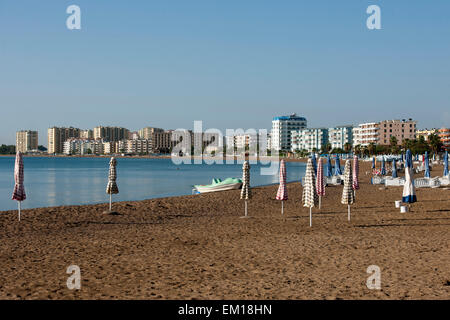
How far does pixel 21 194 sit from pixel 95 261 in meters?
8.38

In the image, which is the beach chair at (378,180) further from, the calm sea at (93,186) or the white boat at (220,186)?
the calm sea at (93,186)

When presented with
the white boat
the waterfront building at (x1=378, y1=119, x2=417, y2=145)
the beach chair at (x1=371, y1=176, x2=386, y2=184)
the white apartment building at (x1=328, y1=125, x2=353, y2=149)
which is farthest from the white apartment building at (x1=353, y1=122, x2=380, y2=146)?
the white boat

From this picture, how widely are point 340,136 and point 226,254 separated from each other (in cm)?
18948

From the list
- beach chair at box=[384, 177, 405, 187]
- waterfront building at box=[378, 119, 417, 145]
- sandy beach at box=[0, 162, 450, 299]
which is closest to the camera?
sandy beach at box=[0, 162, 450, 299]

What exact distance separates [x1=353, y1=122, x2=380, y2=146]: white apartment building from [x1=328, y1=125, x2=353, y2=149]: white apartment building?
772 cm

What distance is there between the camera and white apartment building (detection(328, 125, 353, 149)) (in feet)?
625

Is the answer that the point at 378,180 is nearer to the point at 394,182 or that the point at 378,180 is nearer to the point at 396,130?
the point at 394,182

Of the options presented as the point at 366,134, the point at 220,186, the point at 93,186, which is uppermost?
the point at 366,134

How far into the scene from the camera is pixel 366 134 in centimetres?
17238

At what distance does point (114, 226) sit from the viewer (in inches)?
686

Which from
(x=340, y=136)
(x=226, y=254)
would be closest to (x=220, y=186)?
(x=226, y=254)

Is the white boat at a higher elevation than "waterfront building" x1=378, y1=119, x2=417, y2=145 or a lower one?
lower

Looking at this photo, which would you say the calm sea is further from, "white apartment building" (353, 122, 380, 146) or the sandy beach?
"white apartment building" (353, 122, 380, 146)
